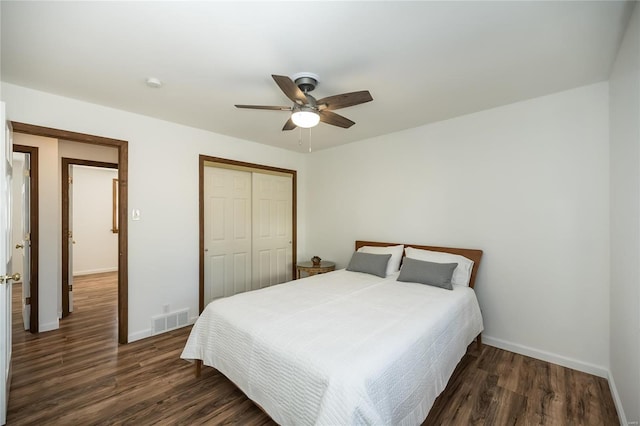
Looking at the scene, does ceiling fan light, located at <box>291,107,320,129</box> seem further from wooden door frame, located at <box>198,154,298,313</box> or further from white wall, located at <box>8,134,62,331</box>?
white wall, located at <box>8,134,62,331</box>

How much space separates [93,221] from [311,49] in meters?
7.04

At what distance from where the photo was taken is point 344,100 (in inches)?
80.2

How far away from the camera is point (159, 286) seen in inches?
128

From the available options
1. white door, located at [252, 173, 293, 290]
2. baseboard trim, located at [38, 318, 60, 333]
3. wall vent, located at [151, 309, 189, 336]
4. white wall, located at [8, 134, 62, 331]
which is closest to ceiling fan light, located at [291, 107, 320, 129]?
white door, located at [252, 173, 293, 290]

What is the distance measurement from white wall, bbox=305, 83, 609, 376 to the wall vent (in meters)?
2.83

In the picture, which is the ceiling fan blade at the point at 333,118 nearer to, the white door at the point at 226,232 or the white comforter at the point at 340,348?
the white comforter at the point at 340,348

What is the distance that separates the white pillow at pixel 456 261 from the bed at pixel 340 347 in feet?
0.39

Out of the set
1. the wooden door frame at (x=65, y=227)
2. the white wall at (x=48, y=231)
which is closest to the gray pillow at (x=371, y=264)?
the white wall at (x=48, y=231)

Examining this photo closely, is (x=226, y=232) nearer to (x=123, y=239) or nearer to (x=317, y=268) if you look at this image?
(x=123, y=239)

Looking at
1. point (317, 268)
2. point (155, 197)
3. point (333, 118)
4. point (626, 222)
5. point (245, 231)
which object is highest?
point (333, 118)

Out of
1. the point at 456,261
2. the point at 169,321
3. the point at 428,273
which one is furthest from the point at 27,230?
the point at 456,261

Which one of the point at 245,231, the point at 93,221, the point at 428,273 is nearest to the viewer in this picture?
the point at 428,273

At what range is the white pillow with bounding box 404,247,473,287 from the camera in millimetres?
2871

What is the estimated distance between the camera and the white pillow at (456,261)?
287cm
